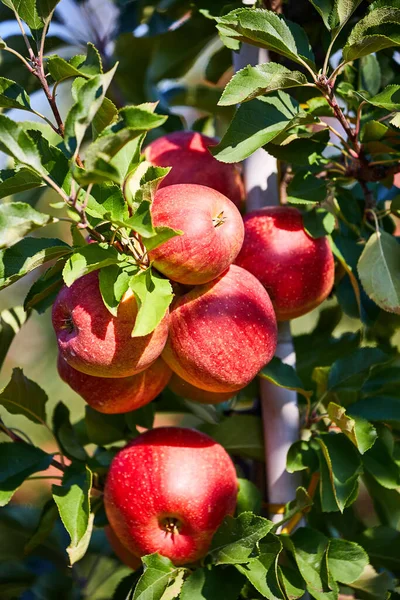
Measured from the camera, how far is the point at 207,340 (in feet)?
2.75

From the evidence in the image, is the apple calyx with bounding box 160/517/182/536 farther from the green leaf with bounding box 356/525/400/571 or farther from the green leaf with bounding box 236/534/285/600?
the green leaf with bounding box 356/525/400/571

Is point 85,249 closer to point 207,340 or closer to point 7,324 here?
point 207,340

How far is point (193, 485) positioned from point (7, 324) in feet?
1.29

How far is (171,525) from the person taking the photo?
927 millimetres

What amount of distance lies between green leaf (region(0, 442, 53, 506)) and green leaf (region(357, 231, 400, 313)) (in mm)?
519

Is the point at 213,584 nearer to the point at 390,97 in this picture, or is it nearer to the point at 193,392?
the point at 193,392

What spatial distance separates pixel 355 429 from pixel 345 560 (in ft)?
0.56

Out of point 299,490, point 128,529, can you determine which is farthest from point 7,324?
point 299,490

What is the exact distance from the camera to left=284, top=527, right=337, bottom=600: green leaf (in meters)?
0.87

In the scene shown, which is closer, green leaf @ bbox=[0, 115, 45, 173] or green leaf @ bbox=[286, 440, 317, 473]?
green leaf @ bbox=[0, 115, 45, 173]

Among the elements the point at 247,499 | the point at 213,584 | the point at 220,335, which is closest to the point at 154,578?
the point at 213,584

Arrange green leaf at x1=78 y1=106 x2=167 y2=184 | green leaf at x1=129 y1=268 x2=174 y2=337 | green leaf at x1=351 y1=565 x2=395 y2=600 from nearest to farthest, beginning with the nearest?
green leaf at x1=78 y1=106 x2=167 y2=184
green leaf at x1=129 y1=268 x2=174 y2=337
green leaf at x1=351 y1=565 x2=395 y2=600

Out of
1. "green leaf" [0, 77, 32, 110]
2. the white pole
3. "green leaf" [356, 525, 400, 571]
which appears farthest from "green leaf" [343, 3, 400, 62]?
"green leaf" [356, 525, 400, 571]

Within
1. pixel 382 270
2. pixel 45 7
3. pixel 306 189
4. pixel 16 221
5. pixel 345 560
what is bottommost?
pixel 345 560
